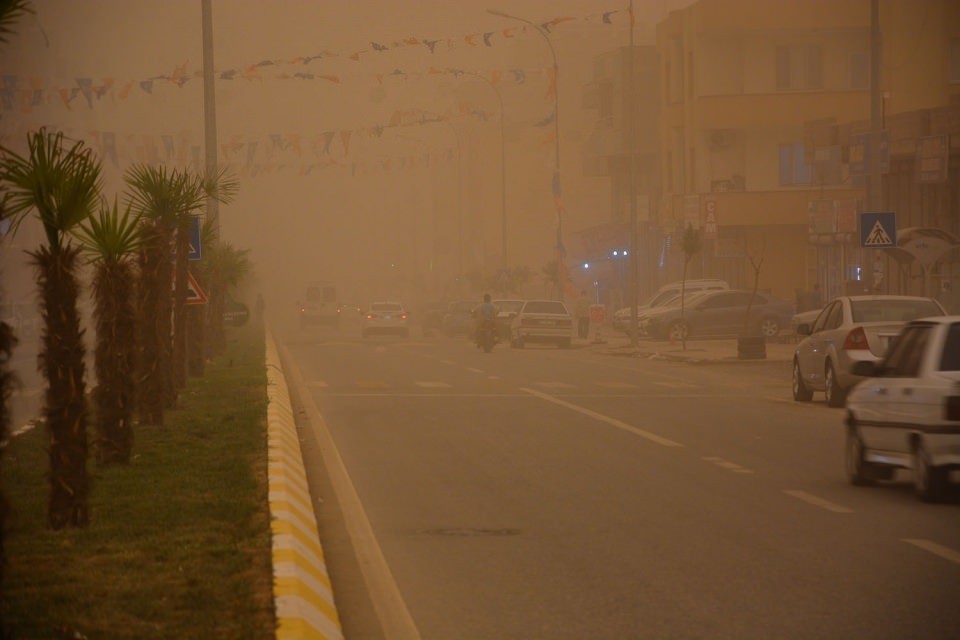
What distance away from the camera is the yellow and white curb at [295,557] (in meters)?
7.09

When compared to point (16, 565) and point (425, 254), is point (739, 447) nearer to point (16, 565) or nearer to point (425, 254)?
point (16, 565)

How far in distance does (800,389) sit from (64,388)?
16.0 m

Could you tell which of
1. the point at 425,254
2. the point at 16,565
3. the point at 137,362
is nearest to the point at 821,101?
the point at 137,362

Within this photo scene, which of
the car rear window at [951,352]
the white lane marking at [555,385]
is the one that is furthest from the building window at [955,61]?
the car rear window at [951,352]

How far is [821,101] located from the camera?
62.9 meters

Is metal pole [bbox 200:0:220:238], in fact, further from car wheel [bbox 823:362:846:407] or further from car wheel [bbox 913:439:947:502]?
car wheel [bbox 913:439:947:502]

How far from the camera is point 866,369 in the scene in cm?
1287

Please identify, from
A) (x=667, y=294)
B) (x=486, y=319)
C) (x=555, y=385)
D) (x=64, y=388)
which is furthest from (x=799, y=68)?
(x=64, y=388)

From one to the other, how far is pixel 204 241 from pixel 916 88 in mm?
44528

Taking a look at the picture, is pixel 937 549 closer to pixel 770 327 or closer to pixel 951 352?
pixel 951 352

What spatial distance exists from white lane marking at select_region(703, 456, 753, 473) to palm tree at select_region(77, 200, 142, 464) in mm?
5769

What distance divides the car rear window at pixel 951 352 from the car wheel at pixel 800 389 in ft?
37.3

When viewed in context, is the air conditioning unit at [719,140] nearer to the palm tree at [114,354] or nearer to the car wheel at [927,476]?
the palm tree at [114,354]

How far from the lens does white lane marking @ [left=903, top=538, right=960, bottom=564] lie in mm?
9320
